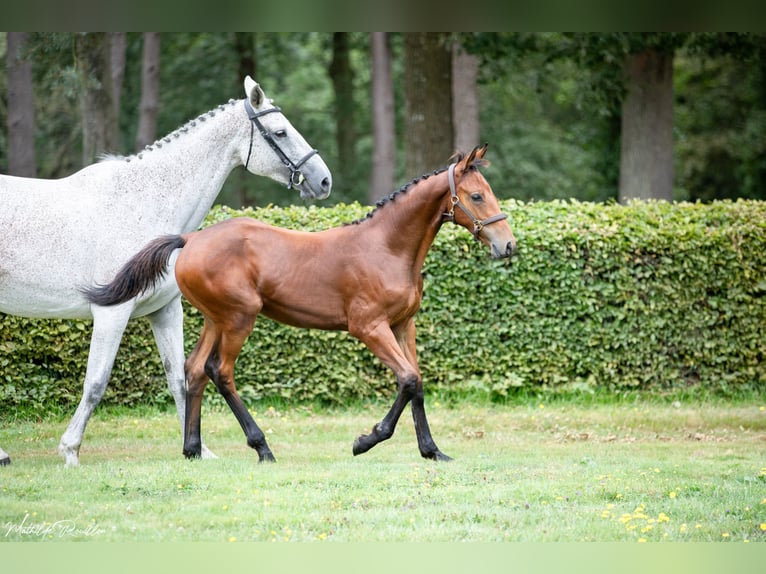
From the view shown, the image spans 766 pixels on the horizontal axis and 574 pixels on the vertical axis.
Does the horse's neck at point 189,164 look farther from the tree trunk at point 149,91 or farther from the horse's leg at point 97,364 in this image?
the tree trunk at point 149,91

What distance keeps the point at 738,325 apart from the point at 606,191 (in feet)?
32.6

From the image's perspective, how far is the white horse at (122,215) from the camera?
666cm

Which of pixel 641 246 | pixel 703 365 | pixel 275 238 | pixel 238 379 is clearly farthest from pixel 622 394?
pixel 275 238

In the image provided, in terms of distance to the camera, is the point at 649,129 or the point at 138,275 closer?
the point at 138,275

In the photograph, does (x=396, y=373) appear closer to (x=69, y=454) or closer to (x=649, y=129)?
(x=69, y=454)

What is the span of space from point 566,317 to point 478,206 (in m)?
3.58

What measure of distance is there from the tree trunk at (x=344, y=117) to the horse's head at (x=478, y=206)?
49.2 feet

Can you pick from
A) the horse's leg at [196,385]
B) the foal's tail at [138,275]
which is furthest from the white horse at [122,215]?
the horse's leg at [196,385]

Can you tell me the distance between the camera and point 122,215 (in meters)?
6.85

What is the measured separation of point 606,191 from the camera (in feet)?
Answer: 63.8

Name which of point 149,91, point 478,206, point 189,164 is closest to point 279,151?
point 189,164

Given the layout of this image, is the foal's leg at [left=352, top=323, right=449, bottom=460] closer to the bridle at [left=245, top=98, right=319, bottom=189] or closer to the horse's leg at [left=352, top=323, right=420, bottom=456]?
the horse's leg at [left=352, top=323, right=420, bottom=456]

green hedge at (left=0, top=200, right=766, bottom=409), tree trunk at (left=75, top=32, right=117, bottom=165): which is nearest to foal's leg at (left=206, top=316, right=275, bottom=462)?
green hedge at (left=0, top=200, right=766, bottom=409)

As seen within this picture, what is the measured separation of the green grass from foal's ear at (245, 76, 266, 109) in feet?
8.92
